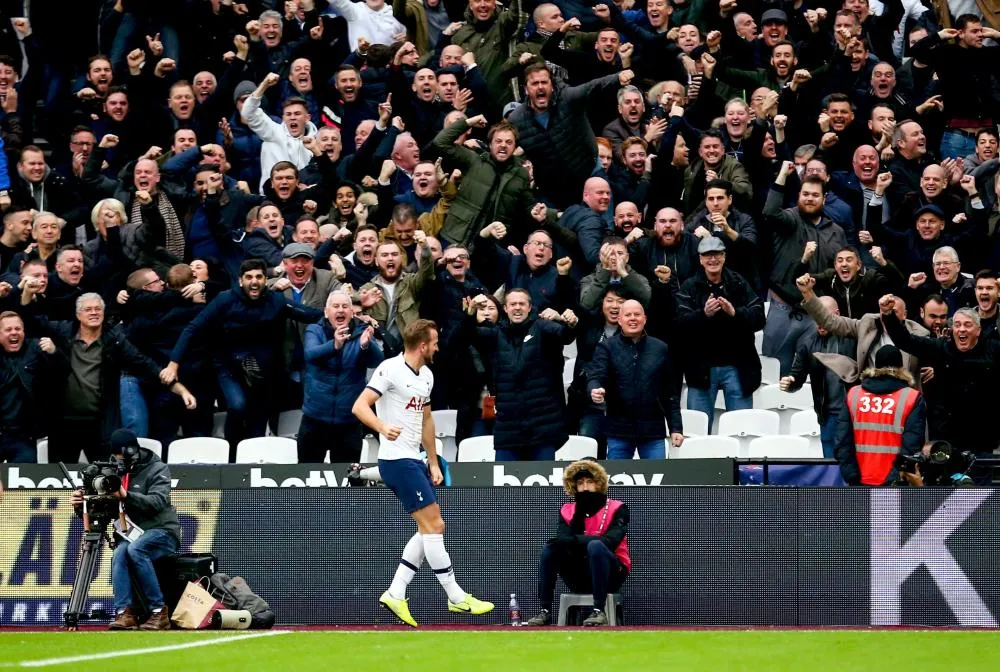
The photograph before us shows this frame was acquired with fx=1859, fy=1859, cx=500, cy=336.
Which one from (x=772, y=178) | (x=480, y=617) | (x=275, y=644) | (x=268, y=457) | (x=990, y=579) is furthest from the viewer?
(x=772, y=178)

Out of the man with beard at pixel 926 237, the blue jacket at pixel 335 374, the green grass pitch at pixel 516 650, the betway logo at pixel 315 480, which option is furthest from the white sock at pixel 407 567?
the man with beard at pixel 926 237

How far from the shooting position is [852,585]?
13.2 meters

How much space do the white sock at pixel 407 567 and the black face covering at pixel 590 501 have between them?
118 centimetres

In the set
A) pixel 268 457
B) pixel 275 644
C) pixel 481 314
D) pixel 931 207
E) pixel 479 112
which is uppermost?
pixel 479 112

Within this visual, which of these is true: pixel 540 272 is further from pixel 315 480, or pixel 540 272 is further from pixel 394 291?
pixel 315 480

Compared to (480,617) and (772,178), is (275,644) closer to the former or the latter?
(480,617)

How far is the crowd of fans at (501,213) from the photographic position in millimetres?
15797

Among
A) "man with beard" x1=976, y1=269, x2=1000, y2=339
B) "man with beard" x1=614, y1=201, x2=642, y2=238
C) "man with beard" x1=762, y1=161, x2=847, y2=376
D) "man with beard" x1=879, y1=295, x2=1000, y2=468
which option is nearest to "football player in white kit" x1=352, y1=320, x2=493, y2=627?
"man with beard" x1=879, y1=295, x2=1000, y2=468

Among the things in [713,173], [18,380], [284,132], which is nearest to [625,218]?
[713,173]

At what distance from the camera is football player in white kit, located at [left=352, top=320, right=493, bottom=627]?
1277 cm

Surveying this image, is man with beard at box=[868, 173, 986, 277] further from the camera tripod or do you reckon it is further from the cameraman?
the camera tripod

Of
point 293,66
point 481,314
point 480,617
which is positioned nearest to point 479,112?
point 293,66

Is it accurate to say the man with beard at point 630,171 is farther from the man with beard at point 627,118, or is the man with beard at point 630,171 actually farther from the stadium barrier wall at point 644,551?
the stadium barrier wall at point 644,551

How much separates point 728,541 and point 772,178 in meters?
5.41
